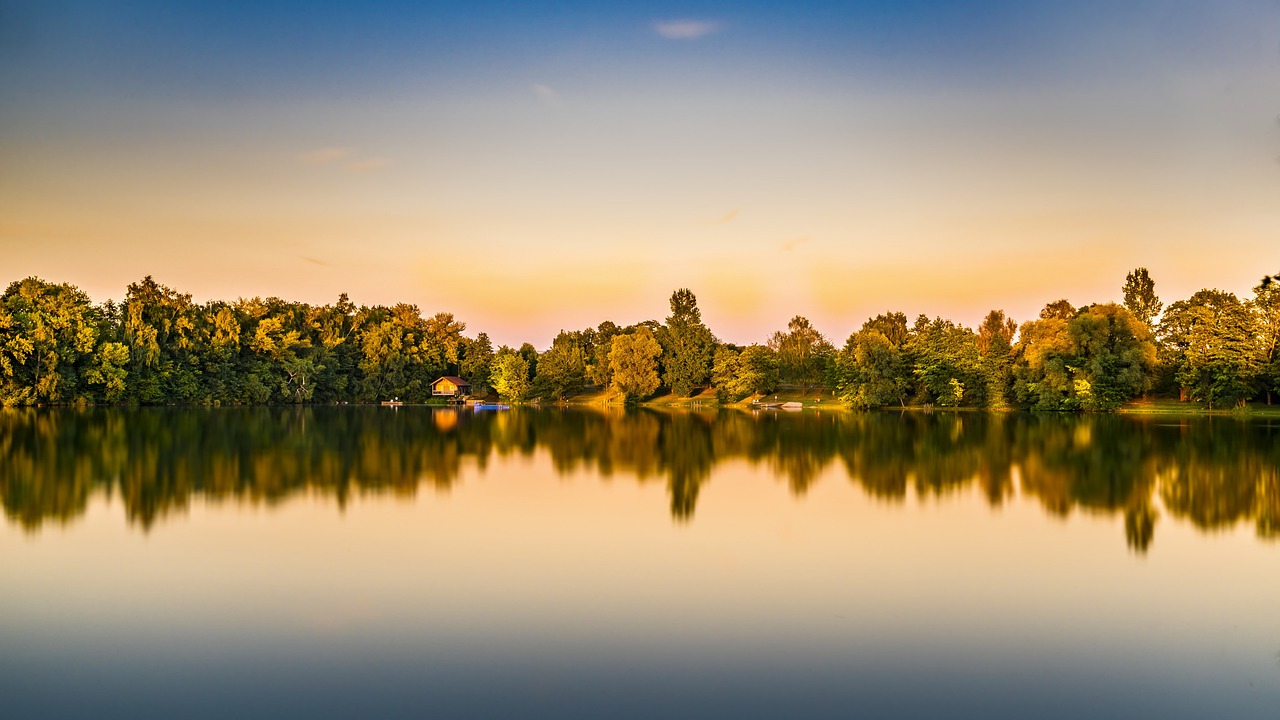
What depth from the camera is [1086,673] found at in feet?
25.6

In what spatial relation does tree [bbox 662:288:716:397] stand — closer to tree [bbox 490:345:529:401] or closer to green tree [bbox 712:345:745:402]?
green tree [bbox 712:345:745:402]

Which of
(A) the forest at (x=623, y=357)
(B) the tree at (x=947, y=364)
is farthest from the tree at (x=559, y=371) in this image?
(B) the tree at (x=947, y=364)

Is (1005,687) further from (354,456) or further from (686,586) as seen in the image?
(354,456)

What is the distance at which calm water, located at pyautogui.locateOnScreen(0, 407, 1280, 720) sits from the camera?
23.8ft

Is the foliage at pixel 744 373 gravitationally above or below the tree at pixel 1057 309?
below

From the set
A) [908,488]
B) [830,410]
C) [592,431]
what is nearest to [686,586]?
[908,488]

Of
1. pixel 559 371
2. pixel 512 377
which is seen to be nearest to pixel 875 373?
pixel 559 371

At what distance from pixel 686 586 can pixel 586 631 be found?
7.33 feet

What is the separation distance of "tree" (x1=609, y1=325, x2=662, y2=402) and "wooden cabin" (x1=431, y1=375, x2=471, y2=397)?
21.4m

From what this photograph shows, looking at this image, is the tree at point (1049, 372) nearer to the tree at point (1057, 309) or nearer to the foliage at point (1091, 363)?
the foliage at point (1091, 363)

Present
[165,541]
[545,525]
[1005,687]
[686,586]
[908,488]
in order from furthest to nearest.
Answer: [908,488] → [545,525] → [165,541] → [686,586] → [1005,687]

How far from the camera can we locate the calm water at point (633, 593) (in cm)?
726

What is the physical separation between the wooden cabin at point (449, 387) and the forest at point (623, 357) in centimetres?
135

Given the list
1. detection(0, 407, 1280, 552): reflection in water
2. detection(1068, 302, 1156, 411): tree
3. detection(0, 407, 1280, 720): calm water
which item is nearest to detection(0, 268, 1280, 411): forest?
detection(1068, 302, 1156, 411): tree
